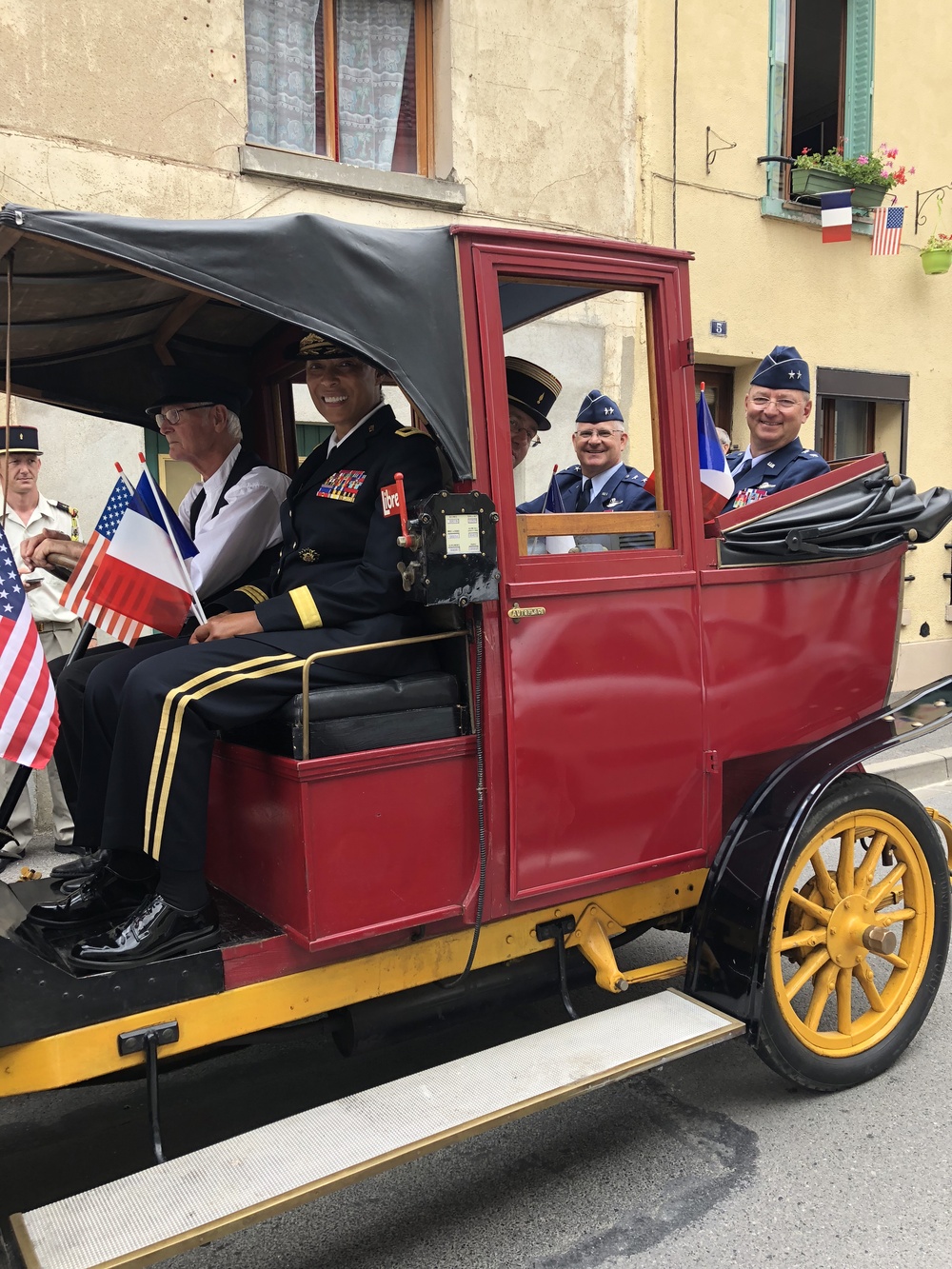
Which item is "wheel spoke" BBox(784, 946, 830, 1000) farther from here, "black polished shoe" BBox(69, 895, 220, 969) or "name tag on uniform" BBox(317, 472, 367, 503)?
"name tag on uniform" BBox(317, 472, 367, 503)

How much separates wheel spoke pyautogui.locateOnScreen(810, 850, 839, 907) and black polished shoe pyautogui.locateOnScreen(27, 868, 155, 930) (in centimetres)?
191

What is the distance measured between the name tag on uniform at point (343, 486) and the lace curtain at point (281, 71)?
15.3ft

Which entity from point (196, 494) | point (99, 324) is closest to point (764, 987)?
point (196, 494)

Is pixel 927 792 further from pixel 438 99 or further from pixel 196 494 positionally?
pixel 438 99

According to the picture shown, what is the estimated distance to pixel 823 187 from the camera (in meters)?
9.00

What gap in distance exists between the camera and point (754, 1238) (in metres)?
2.49

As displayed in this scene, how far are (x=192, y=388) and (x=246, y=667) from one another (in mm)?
1235

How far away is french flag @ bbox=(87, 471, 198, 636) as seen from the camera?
2734 millimetres

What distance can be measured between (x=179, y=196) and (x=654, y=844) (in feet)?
16.8

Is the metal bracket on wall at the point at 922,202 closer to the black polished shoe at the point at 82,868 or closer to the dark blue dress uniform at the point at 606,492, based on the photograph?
the dark blue dress uniform at the point at 606,492

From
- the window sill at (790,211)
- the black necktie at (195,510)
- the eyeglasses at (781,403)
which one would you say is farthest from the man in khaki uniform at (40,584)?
the window sill at (790,211)

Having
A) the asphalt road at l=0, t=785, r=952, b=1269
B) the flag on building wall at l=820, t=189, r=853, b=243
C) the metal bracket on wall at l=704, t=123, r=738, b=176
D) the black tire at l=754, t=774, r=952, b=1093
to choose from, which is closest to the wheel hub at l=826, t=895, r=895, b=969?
the black tire at l=754, t=774, r=952, b=1093

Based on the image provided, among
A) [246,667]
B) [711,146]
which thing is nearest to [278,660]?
[246,667]

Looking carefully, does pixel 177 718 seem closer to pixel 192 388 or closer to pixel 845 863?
pixel 192 388
